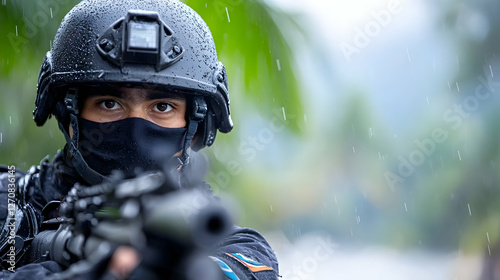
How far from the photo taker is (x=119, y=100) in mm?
2283

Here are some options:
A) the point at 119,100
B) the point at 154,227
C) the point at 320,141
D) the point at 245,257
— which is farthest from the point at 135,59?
the point at 320,141

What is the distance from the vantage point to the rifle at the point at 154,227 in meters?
1.18

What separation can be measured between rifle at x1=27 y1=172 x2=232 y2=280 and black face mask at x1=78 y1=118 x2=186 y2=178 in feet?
2.36

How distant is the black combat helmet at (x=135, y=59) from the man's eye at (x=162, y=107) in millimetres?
64

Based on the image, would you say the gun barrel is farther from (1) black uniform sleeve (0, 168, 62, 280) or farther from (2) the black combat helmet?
(2) the black combat helmet

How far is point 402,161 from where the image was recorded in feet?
38.7

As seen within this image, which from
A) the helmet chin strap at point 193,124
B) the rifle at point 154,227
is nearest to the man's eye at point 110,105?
the helmet chin strap at point 193,124

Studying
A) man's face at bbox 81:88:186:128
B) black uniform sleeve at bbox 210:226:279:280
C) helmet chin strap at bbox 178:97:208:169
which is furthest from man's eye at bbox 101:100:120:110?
black uniform sleeve at bbox 210:226:279:280

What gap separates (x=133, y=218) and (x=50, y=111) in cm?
138

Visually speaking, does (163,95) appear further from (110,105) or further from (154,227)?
(154,227)

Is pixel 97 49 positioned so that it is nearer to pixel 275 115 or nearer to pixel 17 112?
pixel 17 112

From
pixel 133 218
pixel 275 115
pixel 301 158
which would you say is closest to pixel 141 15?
pixel 133 218

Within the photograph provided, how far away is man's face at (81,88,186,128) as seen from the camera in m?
2.27

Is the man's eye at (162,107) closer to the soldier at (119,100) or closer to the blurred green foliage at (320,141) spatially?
the soldier at (119,100)
